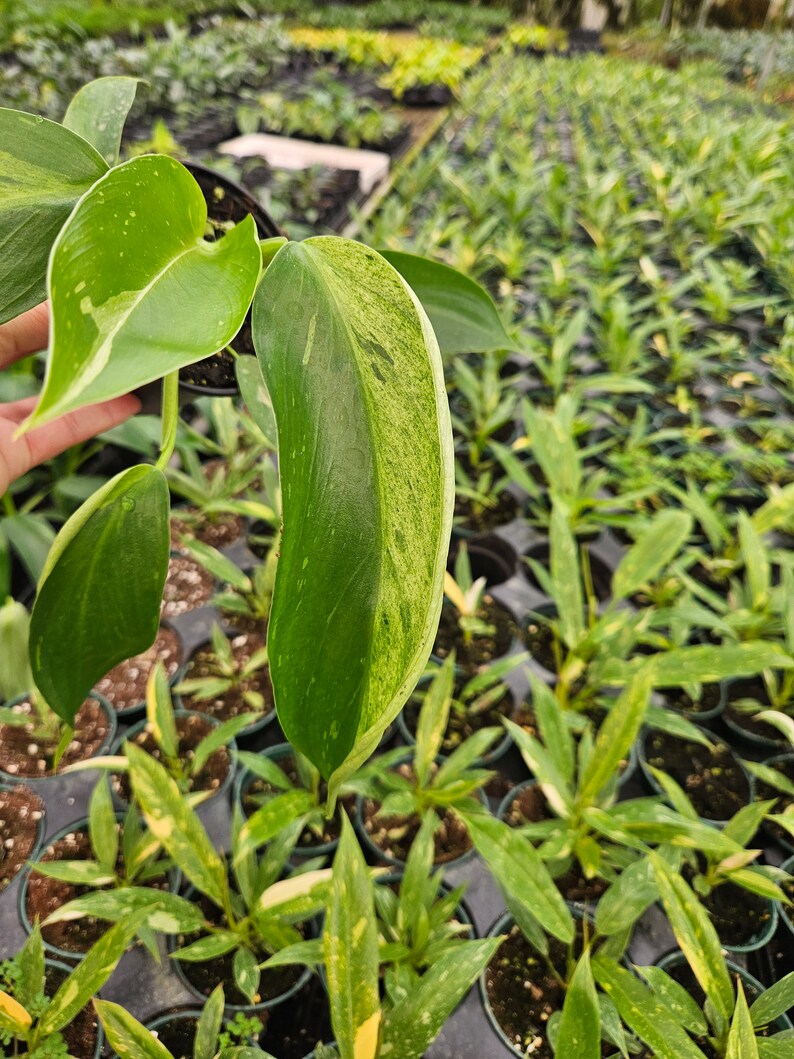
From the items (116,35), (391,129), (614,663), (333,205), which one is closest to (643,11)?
(116,35)

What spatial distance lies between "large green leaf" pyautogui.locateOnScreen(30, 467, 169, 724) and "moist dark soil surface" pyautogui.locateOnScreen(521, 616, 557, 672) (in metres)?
0.68

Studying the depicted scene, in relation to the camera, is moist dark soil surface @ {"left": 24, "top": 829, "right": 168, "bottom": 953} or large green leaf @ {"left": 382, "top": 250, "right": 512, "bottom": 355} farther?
moist dark soil surface @ {"left": 24, "top": 829, "right": 168, "bottom": 953}

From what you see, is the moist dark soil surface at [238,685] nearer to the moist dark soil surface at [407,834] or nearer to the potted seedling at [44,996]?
the moist dark soil surface at [407,834]

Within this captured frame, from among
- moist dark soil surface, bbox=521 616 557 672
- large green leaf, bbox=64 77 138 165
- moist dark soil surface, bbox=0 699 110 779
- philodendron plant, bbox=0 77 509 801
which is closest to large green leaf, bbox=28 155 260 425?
philodendron plant, bbox=0 77 509 801

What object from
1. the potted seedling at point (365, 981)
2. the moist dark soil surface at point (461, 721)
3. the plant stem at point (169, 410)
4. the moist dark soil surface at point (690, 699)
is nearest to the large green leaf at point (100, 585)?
the plant stem at point (169, 410)

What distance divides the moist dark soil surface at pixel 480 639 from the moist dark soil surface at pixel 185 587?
1.29 feet

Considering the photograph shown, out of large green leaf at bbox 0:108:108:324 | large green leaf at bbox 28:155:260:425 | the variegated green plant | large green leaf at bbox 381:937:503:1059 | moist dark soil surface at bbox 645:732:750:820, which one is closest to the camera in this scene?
large green leaf at bbox 28:155:260:425

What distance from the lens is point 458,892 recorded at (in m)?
0.67

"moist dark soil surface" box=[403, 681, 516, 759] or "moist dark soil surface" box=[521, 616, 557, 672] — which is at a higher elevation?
"moist dark soil surface" box=[521, 616, 557, 672]

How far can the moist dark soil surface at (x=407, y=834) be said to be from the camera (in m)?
0.79

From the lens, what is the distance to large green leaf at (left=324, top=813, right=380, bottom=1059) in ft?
1.57

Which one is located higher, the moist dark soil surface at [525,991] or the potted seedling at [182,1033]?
the potted seedling at [182,1033]

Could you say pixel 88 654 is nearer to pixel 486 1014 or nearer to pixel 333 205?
pixel 486 1014

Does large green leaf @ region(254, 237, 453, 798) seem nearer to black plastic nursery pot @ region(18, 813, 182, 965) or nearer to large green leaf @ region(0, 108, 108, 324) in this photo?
large green leaf @ region(0, 108, 108, 324)
